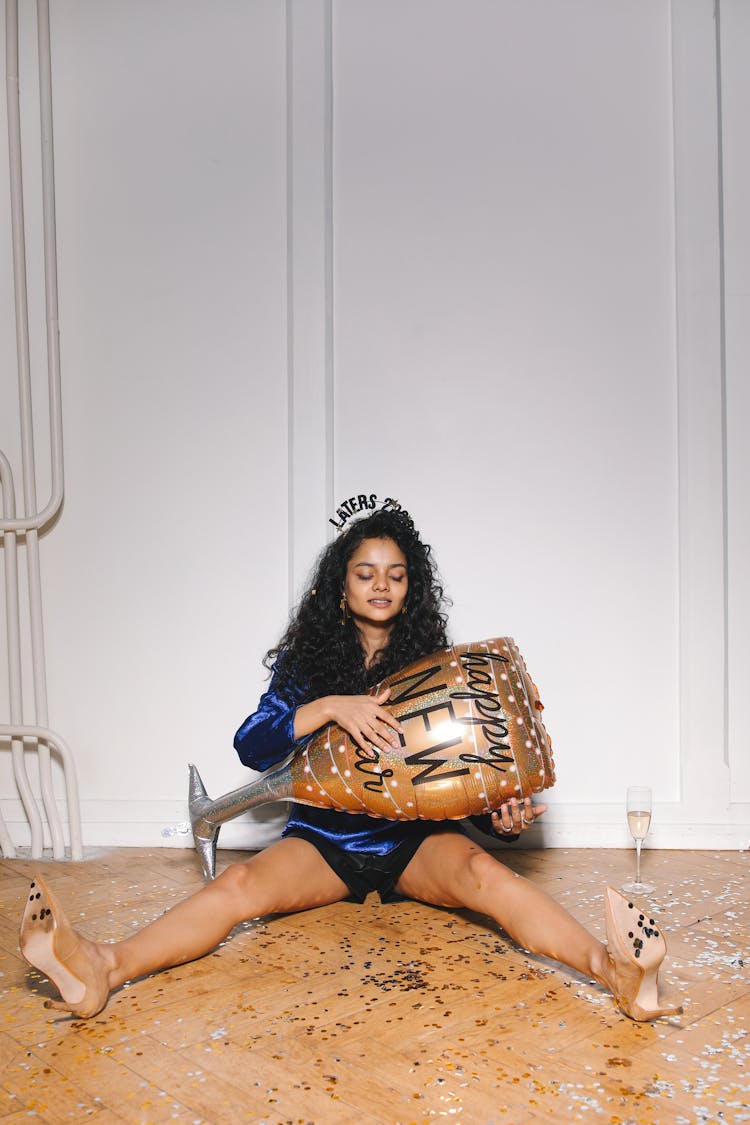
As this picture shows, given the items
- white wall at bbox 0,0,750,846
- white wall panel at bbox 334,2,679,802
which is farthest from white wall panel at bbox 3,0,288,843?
white wall panel at bbox 334,2,679,802

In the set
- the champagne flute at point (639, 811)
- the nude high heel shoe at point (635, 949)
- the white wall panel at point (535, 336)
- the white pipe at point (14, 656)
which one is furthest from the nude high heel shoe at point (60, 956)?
the white wall panel at point (535, 336)

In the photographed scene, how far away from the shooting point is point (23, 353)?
2807 mm

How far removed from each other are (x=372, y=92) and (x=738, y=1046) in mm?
2543

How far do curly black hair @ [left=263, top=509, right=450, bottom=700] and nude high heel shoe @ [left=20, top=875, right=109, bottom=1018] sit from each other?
0.75m

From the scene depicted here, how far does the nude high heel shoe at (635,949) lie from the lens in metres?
1.46

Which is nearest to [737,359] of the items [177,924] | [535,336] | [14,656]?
[535,336]

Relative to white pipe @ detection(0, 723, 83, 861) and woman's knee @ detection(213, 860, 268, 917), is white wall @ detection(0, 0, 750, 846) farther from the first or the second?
woman's knee @ detection(213, 860, 268, 917)

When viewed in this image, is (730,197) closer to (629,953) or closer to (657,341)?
(657,341)

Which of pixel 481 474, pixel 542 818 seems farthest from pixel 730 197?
pixel 542 818

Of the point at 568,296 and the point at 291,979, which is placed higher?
the point at 568,296

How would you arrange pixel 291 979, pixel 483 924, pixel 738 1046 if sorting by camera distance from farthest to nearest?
pixel 483 924 < pixel 291 979 < pixel 738 1046

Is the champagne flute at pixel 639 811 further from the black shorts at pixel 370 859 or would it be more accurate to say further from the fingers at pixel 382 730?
the fingers at pixel 382 730

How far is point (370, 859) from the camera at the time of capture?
2035mm

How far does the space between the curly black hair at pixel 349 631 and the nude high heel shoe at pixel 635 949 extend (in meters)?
0.82
